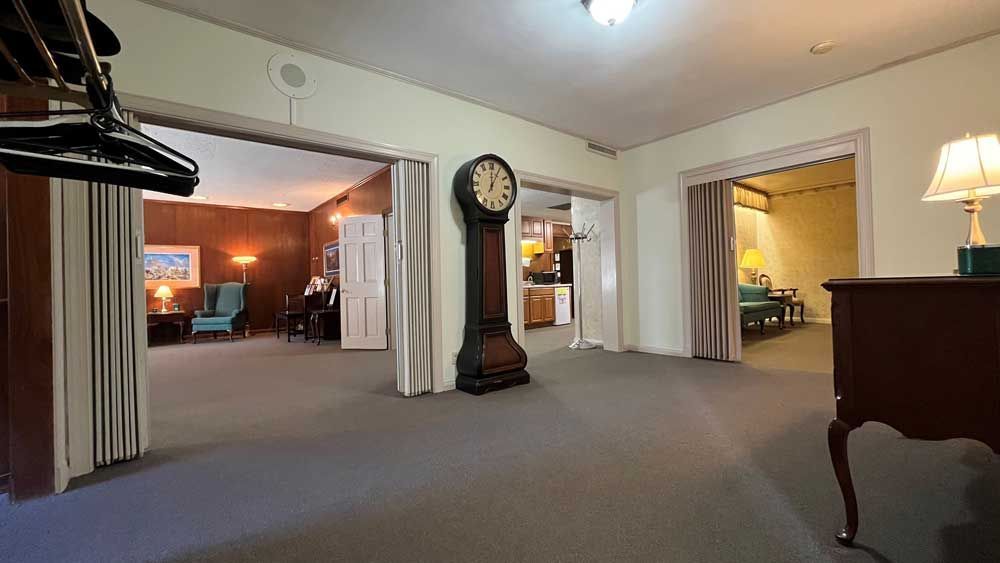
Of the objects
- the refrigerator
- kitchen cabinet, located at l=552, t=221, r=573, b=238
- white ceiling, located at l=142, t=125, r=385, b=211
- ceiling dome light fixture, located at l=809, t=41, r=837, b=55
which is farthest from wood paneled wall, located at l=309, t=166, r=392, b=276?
kitchen cabinet, located at l=552, t=221, r=573, b=238

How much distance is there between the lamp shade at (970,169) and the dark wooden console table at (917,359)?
1.95ft

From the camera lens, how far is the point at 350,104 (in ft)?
10.6

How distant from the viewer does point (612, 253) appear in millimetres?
5406

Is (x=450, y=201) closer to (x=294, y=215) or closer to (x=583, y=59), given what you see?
(x=583, y=59)

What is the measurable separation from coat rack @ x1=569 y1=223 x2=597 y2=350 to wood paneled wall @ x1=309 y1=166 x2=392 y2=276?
2.87 metres

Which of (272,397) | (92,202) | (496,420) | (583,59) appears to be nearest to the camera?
(92,202)

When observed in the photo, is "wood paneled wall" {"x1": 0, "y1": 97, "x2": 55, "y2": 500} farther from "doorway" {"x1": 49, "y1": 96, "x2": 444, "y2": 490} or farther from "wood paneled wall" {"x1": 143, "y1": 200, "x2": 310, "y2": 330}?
"wood paneled wall" {"x1": 143, "y1": 200, "x2": 310, "y2": 330}

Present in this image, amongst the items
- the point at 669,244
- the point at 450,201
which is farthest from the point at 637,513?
the point at 669,244

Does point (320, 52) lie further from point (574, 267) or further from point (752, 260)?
point (752, 260)

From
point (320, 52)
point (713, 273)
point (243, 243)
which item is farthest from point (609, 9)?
point (243, 243)

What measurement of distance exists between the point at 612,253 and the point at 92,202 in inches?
192

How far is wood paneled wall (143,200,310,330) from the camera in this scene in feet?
26.6

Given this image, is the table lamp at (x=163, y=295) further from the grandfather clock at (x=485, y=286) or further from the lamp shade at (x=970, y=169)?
the lamp shade at (x=970, y=169)

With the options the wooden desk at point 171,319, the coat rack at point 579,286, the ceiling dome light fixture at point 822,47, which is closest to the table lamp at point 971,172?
the ceiling dome light fixture at point 822,47
